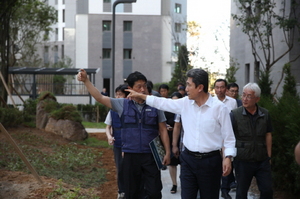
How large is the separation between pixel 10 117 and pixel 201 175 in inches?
485

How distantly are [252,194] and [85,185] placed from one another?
10.4 feet

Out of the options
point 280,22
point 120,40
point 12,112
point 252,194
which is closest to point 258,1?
point 280,22

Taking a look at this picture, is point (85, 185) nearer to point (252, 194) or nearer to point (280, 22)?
point (252, 194)

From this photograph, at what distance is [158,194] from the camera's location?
550 cm

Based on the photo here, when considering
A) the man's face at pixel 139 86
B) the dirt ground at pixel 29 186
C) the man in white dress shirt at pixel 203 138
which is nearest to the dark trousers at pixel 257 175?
the man in white dress shirt at pixel 203 138

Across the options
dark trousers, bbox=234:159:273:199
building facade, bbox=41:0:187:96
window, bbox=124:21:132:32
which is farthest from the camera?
window, bbox=124:21:132:32

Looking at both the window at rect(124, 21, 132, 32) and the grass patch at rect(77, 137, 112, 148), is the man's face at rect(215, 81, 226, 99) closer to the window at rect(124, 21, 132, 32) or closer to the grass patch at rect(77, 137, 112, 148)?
the grass patch at rect(77, 137, 112, 148)

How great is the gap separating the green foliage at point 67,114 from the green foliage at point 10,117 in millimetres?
1583

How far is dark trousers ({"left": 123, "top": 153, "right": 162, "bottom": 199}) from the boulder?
975 cm

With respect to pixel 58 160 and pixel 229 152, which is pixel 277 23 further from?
pixel 229 152

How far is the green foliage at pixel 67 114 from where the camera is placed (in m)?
15.3

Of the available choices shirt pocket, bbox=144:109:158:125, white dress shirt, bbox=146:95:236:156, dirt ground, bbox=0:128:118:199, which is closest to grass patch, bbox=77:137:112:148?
dirt ground, bbox=0:128:118:199

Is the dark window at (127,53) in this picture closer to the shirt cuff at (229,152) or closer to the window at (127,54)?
the window at (127,54)

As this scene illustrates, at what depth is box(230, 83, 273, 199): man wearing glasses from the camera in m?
5.80
